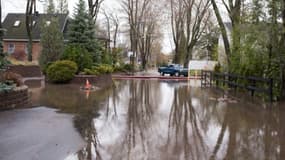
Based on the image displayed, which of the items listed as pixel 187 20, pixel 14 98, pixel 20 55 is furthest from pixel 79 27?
pixel 187 20

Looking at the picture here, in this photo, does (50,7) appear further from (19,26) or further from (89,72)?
(89,72)

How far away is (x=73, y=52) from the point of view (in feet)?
76.9

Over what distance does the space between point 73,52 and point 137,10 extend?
2223 cm

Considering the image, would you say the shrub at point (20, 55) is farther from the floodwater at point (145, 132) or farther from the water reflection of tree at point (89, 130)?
the water reflection of tree at point (89, 130)

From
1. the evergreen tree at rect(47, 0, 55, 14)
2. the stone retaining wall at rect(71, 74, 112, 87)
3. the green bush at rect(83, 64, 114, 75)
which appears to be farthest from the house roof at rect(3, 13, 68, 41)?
the stone retaining wall at rect(71, 74, 112, 87)

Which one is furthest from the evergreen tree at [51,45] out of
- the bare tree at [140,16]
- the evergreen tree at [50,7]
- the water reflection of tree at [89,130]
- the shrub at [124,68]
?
the bare tree at [140,16]

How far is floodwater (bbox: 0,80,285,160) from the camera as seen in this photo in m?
5.80

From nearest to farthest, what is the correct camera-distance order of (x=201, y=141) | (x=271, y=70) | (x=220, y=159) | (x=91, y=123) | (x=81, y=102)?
(x=220, y=159), (x=201, y=141), (x=91, y=123), (x=81, y=102), (x=271, y=70)

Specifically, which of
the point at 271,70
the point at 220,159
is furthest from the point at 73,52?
the point at 220,159

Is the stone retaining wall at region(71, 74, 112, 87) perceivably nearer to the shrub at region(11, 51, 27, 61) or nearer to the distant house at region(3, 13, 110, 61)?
the distant house at region(3, 13, 110, 61)

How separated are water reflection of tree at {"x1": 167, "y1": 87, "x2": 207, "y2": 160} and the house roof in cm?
3020

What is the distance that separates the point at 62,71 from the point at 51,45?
17.8 ft

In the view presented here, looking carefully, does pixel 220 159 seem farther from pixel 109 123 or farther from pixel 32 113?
pixel 32 113

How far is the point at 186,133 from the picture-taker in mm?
7695
